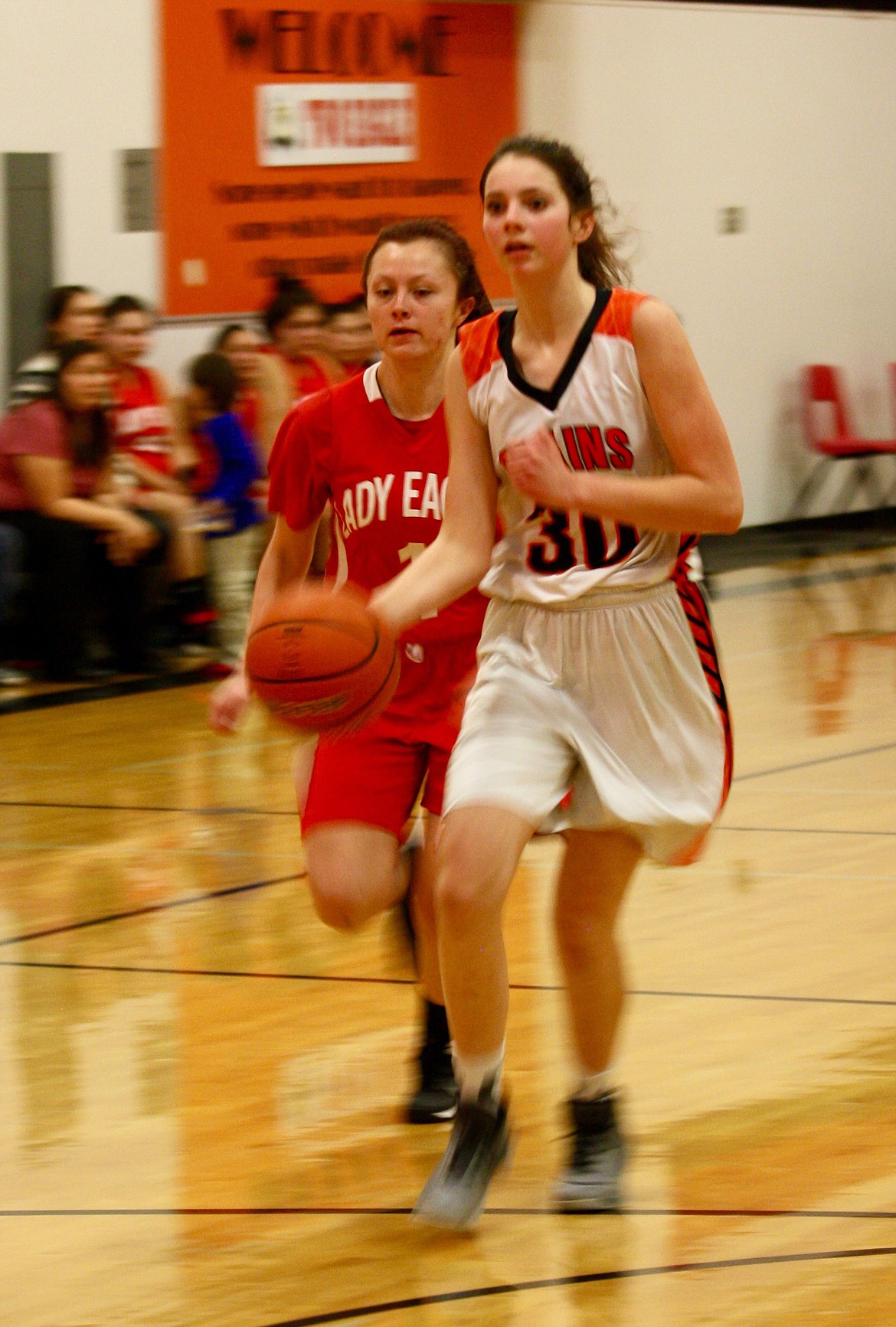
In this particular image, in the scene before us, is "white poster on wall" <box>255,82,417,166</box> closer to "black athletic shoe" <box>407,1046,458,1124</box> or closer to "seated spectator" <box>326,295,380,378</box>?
Answer: "seated spectator" <box>326,295,380,378</box>

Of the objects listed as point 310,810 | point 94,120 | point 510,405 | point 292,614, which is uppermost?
point 94,120

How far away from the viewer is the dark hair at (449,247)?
339cm

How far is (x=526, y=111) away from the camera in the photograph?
1155 centimetres

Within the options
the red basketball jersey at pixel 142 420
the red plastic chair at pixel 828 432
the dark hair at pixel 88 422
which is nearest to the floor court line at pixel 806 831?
the dark hair at pixel 88 422

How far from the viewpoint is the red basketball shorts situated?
343 centimetres

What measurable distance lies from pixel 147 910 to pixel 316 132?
6178 mm

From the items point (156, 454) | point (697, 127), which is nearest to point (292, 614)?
point (156, 454)

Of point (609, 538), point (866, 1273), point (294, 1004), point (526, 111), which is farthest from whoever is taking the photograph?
point (526, 111)

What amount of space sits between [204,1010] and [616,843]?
135 cm

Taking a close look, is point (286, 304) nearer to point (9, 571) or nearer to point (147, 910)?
point (9, 571)

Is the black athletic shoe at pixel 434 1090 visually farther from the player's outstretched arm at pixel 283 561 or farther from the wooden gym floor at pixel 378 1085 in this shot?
the player's outstretched arm at pixel 283 561

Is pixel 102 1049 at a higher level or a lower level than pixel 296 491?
lower

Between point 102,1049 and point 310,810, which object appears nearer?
point 310,810

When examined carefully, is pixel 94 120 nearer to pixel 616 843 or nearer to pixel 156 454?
pixel 156 454
